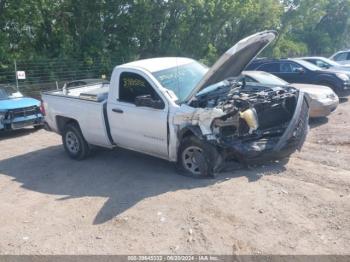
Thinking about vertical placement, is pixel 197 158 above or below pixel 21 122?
above

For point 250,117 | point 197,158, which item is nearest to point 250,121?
point 250,117

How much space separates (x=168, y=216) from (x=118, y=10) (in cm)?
1756

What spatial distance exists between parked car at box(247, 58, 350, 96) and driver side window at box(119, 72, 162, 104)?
7.39 metres

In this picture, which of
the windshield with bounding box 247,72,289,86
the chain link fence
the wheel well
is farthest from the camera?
the chain link fence

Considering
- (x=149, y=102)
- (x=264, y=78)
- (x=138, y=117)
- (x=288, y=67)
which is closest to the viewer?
(x=149, y=102)

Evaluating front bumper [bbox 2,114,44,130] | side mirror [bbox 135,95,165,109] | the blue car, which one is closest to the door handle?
side mirror [bbox 135,95,165,109]

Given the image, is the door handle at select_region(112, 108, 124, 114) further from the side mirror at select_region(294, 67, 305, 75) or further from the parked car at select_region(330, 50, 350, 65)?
the parked car at select_region(330, 50, 350, 65)

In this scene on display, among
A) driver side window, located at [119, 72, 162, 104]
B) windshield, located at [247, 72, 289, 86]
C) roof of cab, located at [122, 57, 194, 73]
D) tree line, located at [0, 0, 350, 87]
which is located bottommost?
windshield, located at [247, 72, 289, 86]

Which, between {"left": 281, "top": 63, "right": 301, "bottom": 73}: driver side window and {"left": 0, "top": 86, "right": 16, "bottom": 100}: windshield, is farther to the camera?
Result: {"left": 281, "top": 63, "right": 301, "bottom": 73}: driver side window

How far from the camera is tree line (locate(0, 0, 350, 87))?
17766mm

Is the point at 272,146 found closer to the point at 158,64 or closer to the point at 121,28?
the point at 158,64

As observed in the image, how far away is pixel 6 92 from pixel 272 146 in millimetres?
8684

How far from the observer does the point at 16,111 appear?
35.6 ft

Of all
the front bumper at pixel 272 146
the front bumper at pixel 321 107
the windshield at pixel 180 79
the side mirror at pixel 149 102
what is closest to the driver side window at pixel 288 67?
the front bumper at pixel 321 107
